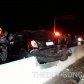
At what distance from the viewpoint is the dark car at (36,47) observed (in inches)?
355

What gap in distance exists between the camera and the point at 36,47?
32.6 ft

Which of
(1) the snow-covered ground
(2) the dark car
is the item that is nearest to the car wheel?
(2) the dark car

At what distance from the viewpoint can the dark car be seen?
29.6 ft

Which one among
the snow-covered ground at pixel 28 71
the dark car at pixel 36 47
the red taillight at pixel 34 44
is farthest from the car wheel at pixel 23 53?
the snow-covered ground at pixel 28 71

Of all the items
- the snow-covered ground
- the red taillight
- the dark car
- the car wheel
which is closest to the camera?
the snow-covered ground

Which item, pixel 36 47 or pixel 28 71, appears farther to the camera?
pixel 36 47

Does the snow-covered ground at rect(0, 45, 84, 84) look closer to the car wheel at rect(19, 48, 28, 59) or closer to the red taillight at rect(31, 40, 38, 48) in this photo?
the red taillight at rect(31, 40, 38, 48)

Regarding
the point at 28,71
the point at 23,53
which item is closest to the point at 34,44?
the point at 23,53

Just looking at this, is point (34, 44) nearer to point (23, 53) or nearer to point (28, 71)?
point (23, 53)

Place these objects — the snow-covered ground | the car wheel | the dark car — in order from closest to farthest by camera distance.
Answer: the snow-covered ground → the dark car → the car wheel

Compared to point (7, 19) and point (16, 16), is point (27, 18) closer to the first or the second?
point (16, 16)

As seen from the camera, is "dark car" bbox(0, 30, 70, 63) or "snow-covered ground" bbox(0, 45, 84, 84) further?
"dark car" bbox(0, 30, 70, 63)

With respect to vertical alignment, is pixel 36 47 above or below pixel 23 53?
above

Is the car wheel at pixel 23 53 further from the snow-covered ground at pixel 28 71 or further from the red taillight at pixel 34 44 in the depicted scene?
the snow-covered ground at pixel 28 71
